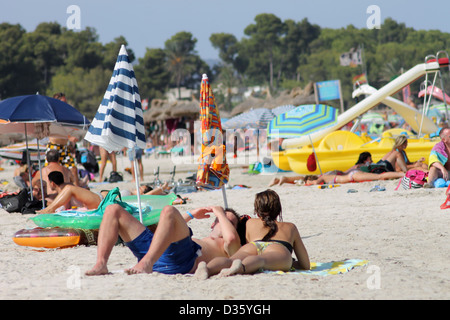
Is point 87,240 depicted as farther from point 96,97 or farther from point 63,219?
point 96,97

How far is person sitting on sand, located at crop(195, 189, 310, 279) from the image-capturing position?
3738mm

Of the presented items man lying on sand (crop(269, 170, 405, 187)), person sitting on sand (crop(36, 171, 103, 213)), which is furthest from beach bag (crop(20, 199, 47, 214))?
man lying on sand (crop(269, 170, 405, 187))

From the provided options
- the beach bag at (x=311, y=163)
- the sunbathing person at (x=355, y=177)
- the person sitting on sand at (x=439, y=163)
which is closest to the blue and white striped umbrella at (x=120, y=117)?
the person sitting on sand at (x=439, y=163)

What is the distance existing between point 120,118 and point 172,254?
1535mm

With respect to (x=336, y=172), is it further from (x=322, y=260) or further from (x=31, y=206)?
(x=322, y=260)

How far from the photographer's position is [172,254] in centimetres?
382

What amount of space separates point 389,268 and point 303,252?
22.8 inches

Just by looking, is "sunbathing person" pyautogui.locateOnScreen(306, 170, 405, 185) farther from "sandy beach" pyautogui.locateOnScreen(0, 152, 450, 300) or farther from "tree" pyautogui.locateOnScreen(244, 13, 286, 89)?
"tree" pyautogui.locateOnScreen(244, 13, 286, 89)

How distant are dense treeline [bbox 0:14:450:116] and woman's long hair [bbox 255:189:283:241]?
5153 centimetres

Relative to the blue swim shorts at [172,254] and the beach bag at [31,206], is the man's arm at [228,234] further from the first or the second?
the beach bag at [31,206]

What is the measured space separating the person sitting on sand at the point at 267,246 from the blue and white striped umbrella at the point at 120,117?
1308 mm

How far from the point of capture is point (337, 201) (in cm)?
810

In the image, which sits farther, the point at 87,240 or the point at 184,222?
the point at 87,240
